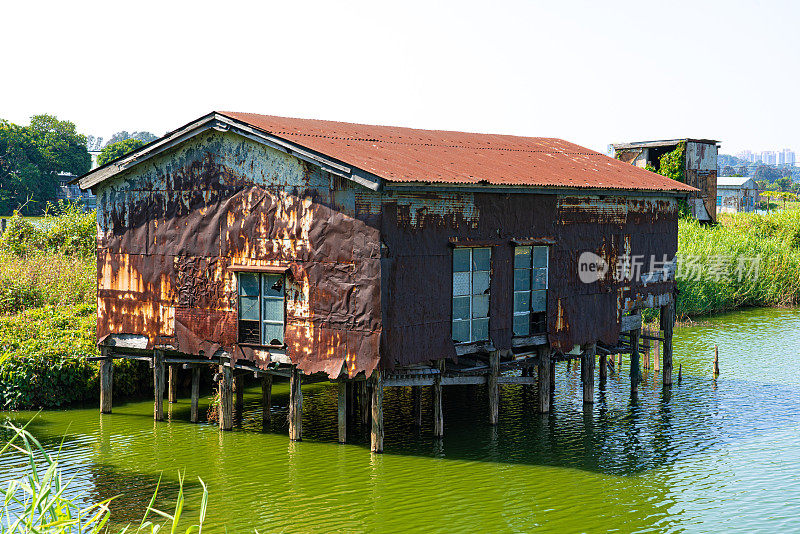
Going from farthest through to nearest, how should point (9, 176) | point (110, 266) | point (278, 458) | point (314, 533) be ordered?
point (9, 176), point (110, 266), point (278, 458), point (314, 533)

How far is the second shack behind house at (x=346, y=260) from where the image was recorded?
16953 mm

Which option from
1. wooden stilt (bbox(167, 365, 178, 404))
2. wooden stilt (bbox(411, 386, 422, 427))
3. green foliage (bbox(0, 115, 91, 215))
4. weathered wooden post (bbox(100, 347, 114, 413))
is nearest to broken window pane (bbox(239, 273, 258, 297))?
wooden stilt (bbox(167, 365, 178, 404))

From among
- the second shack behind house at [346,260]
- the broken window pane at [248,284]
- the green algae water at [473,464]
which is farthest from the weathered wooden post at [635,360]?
the broken window pane at [248,284]

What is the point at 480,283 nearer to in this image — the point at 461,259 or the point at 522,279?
the point at 461,259

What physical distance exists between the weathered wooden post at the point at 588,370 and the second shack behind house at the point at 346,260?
5 centimetres

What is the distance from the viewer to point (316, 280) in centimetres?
1731

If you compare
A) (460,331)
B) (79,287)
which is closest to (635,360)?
(460,331)

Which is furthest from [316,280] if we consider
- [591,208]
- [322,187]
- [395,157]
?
[591,208]

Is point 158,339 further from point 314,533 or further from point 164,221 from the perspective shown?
point 314,533

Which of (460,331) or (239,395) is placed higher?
(460,331)

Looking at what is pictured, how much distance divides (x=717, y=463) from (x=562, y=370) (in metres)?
9.94

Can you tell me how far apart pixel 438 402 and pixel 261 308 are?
13.7 feet

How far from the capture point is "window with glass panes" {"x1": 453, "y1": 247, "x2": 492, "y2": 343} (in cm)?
1825

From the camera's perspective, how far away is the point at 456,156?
20.8 m
